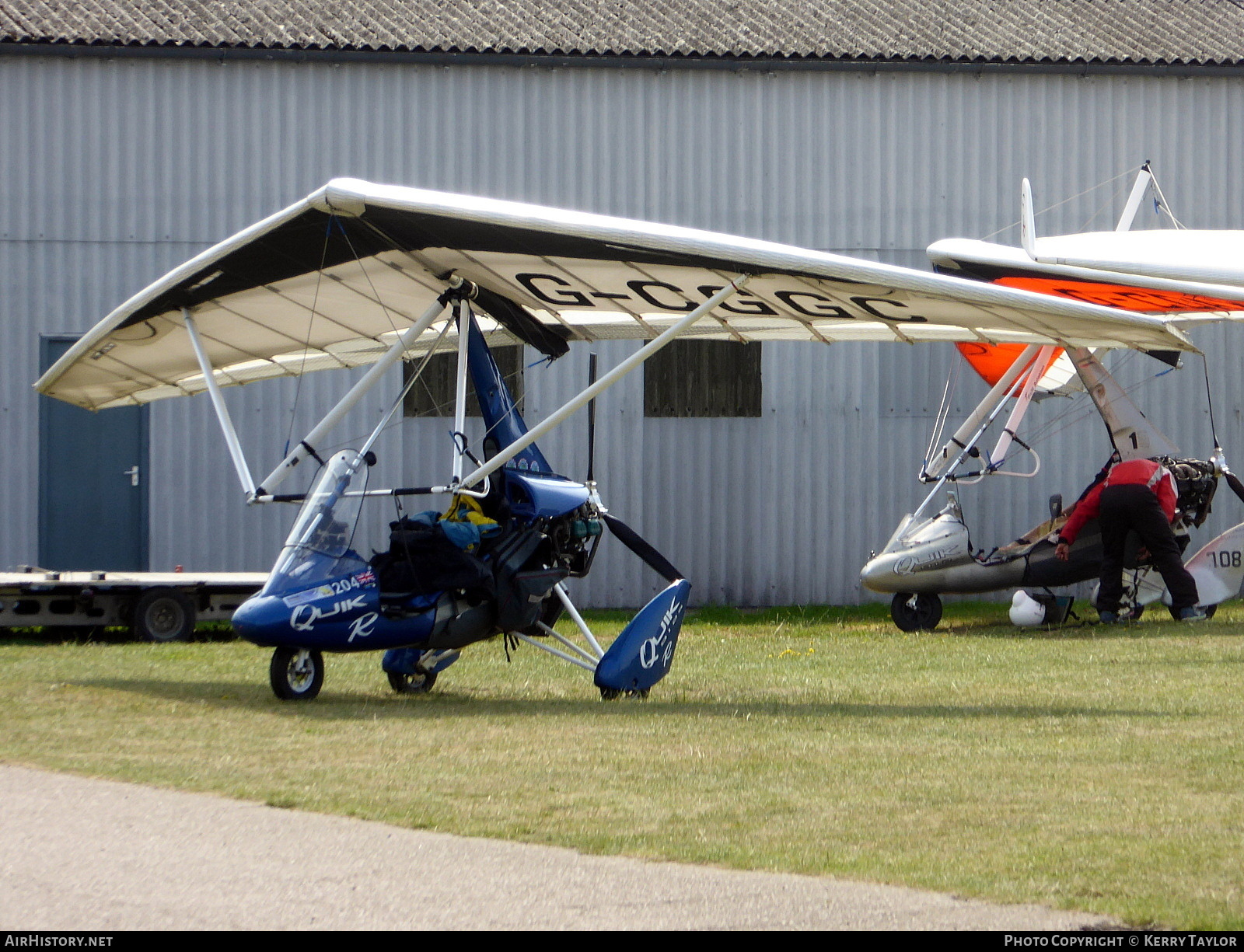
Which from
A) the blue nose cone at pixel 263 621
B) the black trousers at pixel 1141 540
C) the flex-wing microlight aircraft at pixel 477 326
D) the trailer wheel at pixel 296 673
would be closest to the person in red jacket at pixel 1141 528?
the black trousers at pixel 1141 540

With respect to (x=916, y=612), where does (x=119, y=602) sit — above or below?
above

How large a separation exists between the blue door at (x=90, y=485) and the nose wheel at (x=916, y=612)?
8.37 meters

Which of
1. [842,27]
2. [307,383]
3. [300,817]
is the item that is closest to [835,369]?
[842,27]

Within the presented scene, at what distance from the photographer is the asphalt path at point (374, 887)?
166 inches

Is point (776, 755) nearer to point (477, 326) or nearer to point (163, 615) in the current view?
point (477, 326)

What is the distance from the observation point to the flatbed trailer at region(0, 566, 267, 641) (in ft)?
44.5

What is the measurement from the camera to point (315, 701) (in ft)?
29.8

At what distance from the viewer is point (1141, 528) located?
530 inches

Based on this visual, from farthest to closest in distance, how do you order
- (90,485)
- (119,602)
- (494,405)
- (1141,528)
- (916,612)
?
(90,485) < (916,612) < (119,602) < (1141,528) < (494,405)

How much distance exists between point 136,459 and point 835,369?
26.4 ft

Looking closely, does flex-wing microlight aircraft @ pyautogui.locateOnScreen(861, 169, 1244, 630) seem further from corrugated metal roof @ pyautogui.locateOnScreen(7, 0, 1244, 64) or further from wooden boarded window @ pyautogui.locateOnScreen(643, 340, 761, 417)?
corrugated metal roof @ pyautogui.locateOnScreen(7, 0, 1244, 64)

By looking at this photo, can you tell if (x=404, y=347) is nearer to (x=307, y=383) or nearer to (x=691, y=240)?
(x=691, y=240)

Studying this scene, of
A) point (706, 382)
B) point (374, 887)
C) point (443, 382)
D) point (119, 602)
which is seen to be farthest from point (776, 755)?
point (443, 382)

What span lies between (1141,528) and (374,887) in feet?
34.4
